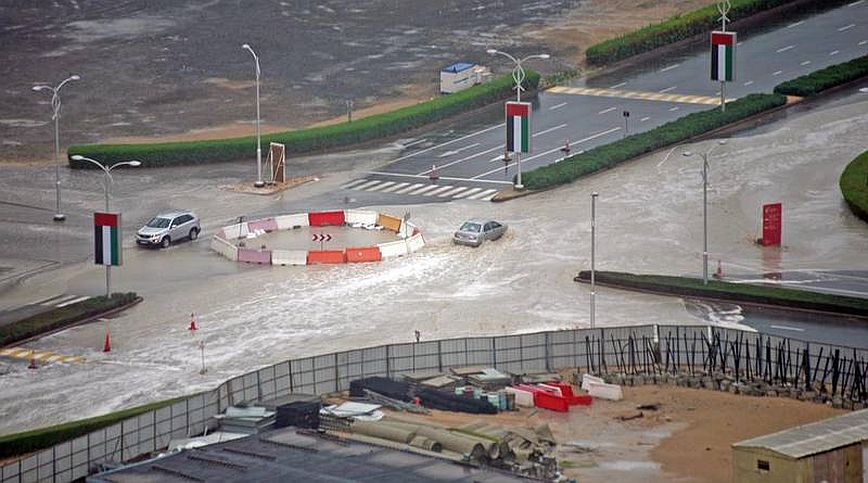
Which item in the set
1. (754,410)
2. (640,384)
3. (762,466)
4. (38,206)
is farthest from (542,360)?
(38,206)

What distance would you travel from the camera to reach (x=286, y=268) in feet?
362

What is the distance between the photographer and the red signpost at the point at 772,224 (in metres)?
112

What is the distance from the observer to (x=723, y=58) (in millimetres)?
137000

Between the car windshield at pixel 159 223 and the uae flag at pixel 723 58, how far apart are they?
4197cm

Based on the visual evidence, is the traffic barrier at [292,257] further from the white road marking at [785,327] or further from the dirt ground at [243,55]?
the dirt ground at [243,55]

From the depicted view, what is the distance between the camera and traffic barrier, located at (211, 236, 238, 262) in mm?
112375

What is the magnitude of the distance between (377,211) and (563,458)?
4450cm

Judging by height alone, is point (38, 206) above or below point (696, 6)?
below

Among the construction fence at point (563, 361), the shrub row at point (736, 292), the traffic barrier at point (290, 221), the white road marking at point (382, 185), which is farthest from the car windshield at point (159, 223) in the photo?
the construction fence at point (563, 361)

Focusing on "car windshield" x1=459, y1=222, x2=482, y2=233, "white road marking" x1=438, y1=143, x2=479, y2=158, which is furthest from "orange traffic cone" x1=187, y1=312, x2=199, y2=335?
"white road marking" x1=438, y1=143, x2=479, y2=158

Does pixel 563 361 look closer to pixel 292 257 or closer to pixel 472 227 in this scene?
pixel 292 257

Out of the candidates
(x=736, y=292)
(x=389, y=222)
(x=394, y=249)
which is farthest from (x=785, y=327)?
(x=389, y=222)

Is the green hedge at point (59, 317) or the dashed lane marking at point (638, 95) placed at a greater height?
the dashed lane marking at point (638, 95)

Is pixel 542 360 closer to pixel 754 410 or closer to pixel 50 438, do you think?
pixel 754 410
